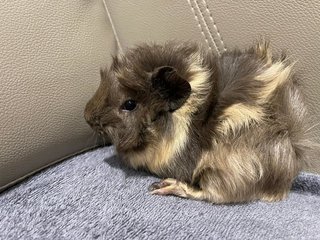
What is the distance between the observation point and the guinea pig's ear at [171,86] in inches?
44.9

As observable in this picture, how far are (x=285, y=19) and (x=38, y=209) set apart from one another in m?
0.79

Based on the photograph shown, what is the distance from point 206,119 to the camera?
120 cm

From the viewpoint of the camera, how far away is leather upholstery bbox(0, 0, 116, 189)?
42.1 inches

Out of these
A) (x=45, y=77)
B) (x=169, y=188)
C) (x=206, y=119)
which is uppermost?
(x=45, y=77)

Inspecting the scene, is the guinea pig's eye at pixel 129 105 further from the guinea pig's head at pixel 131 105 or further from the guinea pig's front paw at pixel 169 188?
the guinea pig's front paw at pixel 169 188

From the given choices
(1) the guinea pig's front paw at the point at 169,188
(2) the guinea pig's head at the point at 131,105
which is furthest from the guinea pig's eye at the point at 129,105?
(1) the guinea pig's front paw at the point at 169,188

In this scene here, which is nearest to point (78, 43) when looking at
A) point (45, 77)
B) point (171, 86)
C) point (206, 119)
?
Result: point (45, 77)

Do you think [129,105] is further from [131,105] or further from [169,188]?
[169,188]

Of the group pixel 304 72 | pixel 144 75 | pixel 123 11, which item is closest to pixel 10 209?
pixel 144 75

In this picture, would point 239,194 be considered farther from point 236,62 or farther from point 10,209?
Answer: point 10,209

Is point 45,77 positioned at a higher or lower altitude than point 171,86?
higher

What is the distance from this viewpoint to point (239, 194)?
45.3 inches

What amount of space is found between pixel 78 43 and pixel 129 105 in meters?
0.22

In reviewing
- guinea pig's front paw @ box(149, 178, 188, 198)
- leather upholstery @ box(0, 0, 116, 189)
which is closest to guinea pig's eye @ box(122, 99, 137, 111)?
leather upholstery @ box(0, 0, 116, 189)
